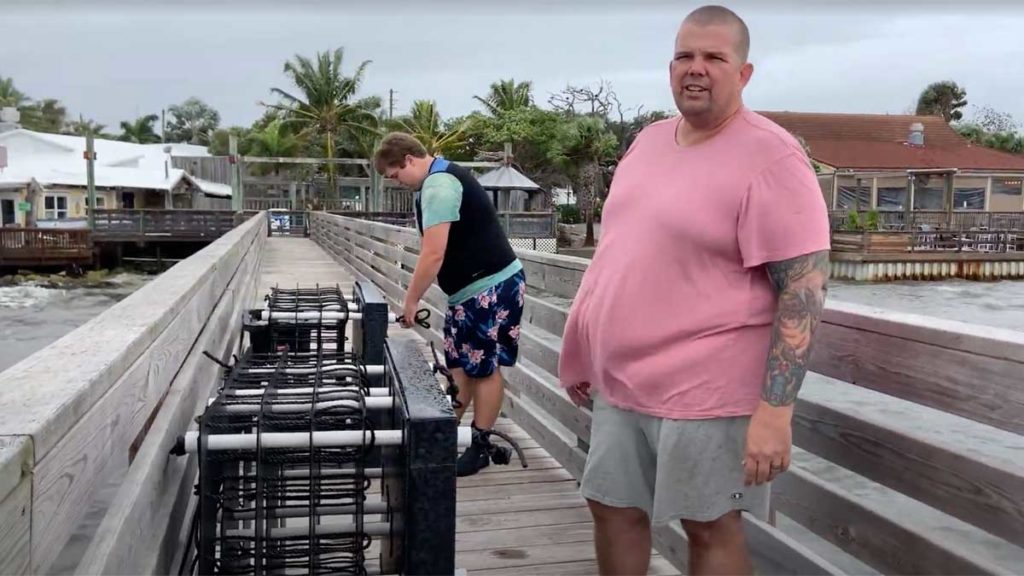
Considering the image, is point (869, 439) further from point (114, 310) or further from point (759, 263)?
point (114, 310)

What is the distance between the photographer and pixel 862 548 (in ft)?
6.99

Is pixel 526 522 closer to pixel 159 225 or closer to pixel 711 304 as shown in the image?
pixel 711 304

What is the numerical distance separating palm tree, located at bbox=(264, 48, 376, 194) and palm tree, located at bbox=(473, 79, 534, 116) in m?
5.64

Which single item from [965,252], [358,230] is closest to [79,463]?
[358,230]

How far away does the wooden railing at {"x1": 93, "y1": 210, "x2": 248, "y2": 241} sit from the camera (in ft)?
110

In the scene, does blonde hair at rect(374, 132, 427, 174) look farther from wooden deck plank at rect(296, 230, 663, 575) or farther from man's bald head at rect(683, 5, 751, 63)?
man's bald head at rect(683, 5, 751, 63)

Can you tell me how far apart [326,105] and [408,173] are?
43454 millimetres

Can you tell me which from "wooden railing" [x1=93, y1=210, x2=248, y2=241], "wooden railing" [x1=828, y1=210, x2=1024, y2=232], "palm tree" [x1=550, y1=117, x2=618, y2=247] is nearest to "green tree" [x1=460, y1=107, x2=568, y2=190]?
"palm tree" [x1=550, y1=117, x2=618, y2=247]

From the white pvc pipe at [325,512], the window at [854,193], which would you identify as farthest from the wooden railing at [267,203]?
the white pvc pipe at [325,512]

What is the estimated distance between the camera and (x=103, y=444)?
58.0 inches

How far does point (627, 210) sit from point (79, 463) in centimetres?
127

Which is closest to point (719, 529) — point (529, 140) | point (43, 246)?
point (43, 246)

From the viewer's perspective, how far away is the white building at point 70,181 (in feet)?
130

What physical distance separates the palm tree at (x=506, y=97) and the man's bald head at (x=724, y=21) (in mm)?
44172
